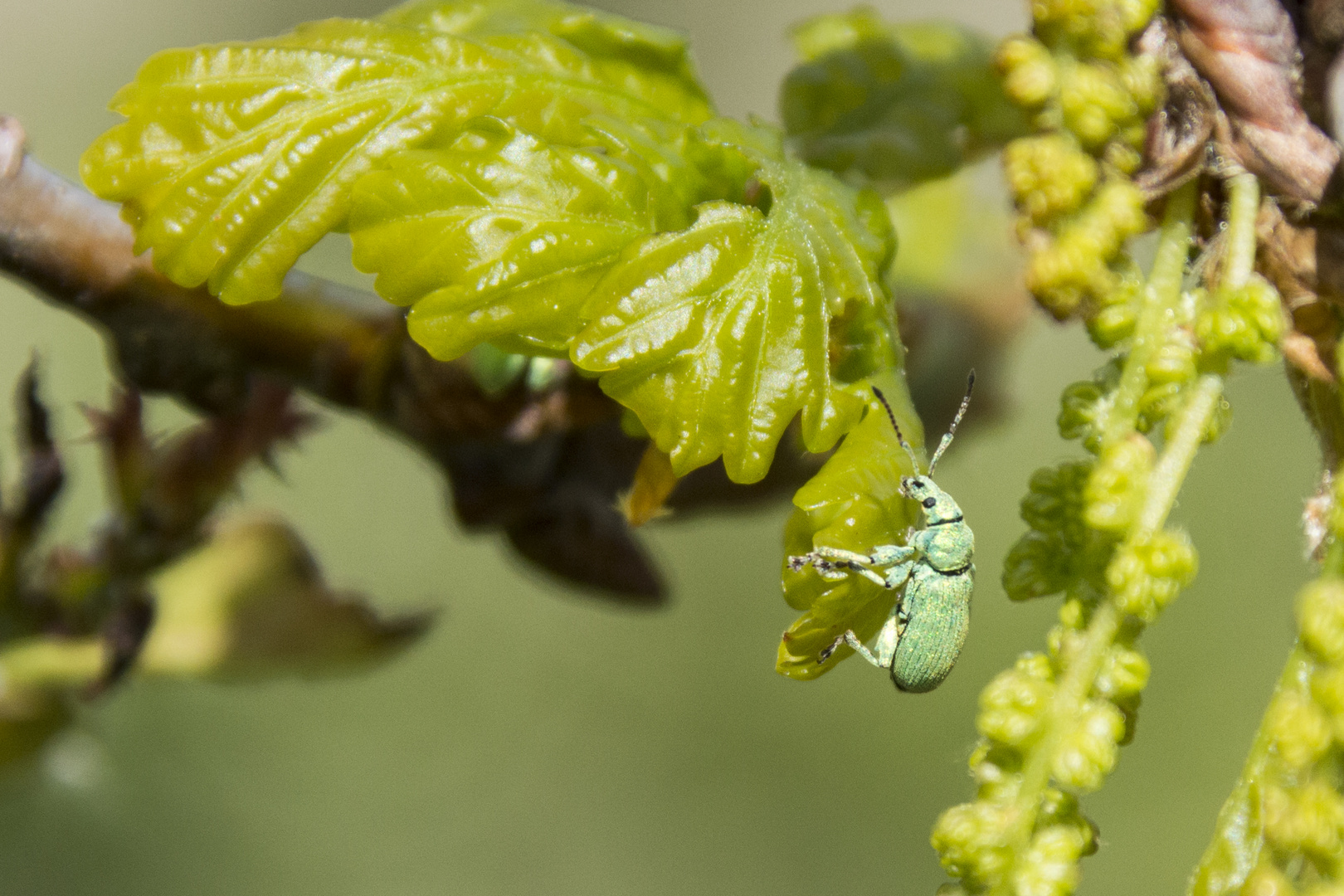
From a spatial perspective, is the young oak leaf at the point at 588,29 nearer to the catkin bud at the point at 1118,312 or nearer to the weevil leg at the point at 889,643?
the catkin bud at the point at 1118,312

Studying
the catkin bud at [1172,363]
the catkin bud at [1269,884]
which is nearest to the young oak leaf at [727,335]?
A: the catkin bud at [1172,363]

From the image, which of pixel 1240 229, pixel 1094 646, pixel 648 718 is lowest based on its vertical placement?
pixel 648 718

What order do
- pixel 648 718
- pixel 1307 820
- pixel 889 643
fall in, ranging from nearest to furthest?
pixel 1307 820, pixel 889 643, pixel 648 718

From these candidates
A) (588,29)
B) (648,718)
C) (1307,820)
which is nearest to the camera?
(1307,820)

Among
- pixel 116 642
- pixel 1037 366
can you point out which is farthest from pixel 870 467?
pixel 1037 366

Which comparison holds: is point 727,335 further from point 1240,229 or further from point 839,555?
point 1240,229

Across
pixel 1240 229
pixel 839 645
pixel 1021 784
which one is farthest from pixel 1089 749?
pixel 1240 229

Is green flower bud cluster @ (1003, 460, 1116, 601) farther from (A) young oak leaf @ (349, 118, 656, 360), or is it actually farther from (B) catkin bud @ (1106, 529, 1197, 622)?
(A) young oak leaf @ (349, 118, 656, 360)
